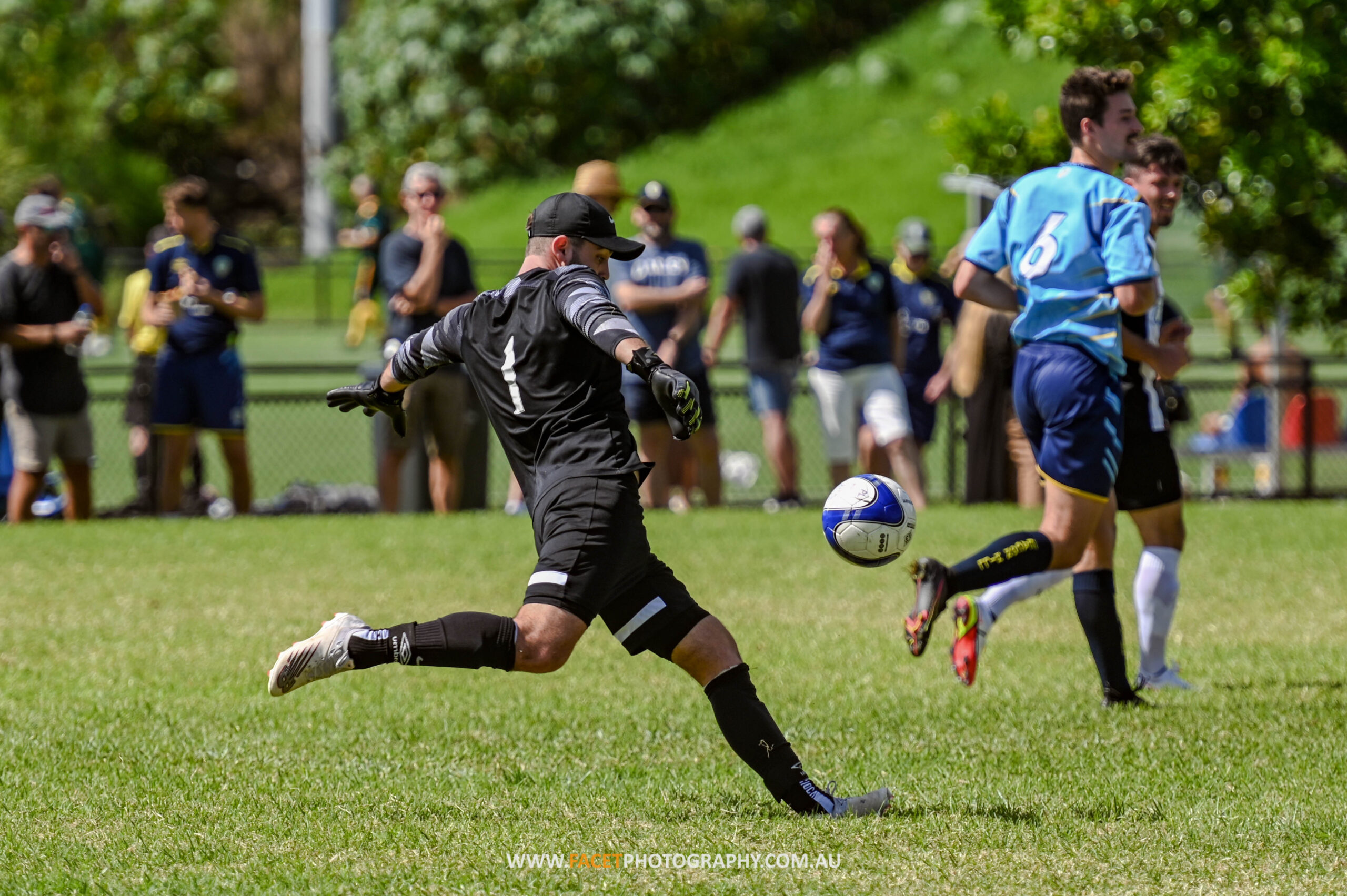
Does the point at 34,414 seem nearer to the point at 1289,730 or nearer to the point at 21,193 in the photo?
the point at 1289,730

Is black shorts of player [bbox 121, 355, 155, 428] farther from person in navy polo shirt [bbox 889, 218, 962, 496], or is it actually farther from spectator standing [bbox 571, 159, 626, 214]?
person in navy polo shirt [bbox 889, 218, 962, 496]

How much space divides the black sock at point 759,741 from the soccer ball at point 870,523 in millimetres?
739

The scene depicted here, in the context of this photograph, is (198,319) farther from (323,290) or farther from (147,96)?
(147,96)

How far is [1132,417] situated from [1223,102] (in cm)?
408

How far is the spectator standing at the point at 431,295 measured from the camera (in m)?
11.5

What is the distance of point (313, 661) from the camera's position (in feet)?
14.8

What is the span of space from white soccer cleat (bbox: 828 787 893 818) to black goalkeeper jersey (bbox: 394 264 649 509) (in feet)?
3.71

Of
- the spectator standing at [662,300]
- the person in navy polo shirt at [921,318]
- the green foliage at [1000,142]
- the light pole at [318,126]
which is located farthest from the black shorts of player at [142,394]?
the light pole at [318,126]

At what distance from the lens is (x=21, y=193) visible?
94.1ft

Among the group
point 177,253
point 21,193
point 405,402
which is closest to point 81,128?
point 21,193

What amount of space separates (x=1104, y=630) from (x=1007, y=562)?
54 centimetres

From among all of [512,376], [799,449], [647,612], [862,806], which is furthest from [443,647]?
[799,449]

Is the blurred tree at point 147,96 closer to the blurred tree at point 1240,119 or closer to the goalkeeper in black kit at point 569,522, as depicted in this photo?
the blurred tree at point 1240,119

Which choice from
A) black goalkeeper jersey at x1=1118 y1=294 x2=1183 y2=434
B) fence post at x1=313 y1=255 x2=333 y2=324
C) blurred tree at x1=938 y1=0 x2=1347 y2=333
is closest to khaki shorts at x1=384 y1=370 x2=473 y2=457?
blurred tree at x1=938 y1=0 x2=1347 y2=333
